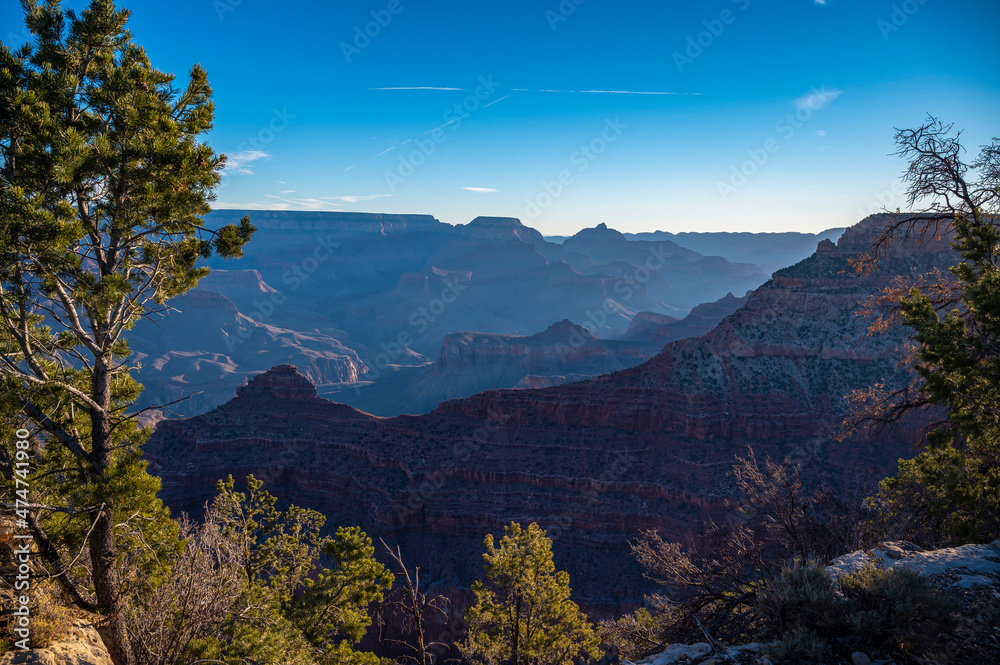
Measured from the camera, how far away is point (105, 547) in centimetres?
823

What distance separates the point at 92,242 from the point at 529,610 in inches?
576

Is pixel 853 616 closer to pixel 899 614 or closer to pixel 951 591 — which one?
pixel 899 614

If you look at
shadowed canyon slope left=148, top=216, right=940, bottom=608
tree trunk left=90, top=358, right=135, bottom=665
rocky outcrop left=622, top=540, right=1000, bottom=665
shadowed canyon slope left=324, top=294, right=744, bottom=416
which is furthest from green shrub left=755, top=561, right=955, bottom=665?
shadowed canyon slope left=324, top=294, right=744, bottom=416

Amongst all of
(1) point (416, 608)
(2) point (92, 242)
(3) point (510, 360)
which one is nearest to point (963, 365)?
(1) point (416, 608)

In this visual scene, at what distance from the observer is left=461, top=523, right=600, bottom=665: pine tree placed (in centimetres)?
1562

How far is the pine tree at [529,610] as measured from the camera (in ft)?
51.3

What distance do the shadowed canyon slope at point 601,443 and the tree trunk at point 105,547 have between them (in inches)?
1348

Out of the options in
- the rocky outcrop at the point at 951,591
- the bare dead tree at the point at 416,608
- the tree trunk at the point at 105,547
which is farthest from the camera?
the bare dead tree at the point at 416,608

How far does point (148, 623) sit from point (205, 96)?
8730 millimetres

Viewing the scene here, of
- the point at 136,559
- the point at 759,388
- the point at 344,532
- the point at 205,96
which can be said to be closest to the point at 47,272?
the point at 205,96

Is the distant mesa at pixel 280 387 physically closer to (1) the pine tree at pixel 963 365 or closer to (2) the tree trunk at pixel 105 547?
(2) the tree trunk at pixel 105 547

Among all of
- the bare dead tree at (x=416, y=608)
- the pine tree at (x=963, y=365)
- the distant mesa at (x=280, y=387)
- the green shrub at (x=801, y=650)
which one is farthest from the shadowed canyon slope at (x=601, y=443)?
the green shrub at (x=801, y=650)

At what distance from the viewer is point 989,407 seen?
994 cm

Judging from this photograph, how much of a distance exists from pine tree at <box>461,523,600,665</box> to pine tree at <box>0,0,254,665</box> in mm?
10272
